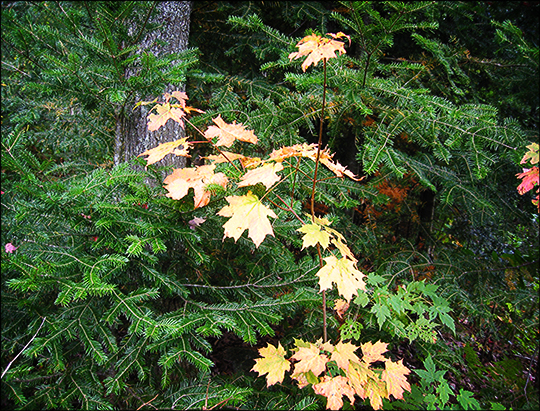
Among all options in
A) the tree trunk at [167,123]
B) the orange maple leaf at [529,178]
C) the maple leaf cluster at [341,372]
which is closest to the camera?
the maple leaf cluster at [341,372]

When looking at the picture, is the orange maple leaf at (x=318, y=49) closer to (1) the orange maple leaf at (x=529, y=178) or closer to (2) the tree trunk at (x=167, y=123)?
(1) the orange maple leaf at (x=529, y=178)

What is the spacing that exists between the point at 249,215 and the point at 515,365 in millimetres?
2963

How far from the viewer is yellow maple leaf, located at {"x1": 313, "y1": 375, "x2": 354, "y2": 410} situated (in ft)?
4.00

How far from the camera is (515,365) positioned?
2652 millimetres

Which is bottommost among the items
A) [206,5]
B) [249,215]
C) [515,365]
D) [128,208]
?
[515,365]

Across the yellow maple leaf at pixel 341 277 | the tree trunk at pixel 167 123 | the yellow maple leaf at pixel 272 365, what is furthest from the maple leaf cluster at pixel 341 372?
the tree trunk at pixel 167 123

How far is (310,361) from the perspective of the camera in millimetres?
1327

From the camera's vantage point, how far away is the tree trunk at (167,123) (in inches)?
94.0

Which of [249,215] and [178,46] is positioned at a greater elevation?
[178,46]

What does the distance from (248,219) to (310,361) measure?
69 cm

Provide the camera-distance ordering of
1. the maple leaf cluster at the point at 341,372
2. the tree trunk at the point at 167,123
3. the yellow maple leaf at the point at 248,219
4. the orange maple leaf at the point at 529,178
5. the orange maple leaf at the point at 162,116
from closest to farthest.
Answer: the yellow maple leaf at the point at 248,219 < the maple leaf cluster at the point at 341,372 < the orange maple leaf at the point at 162,116 < the orange maple leaf at the point at 529,178 < the tree trunk at the point at 167,123

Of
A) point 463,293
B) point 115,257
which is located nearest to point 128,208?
point 115,257

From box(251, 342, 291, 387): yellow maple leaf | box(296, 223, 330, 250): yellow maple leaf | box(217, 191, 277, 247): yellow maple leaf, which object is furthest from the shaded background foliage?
box(296, 223, 330, 250): yellow maple leaf

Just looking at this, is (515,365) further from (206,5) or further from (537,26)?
(206,5)
